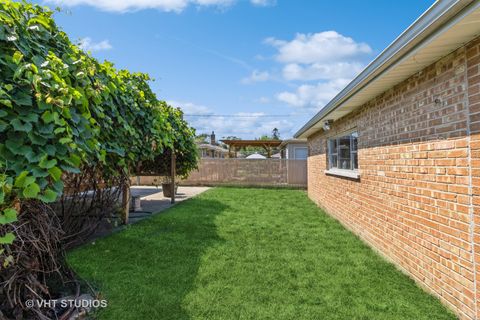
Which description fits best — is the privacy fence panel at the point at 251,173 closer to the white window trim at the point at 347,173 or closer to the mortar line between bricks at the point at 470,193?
the white window trim at the point at 347,173

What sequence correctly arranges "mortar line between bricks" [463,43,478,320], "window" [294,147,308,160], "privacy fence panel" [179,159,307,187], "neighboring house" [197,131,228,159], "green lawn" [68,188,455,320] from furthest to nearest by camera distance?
"neighboring house" [197,131,228,159] < "window" [294,147,308,160] < "privacy fence panel" [179,159,307,187] < "green lawn" [68,188,455,320] < "mortar line between bricks" [463,43,478,320]

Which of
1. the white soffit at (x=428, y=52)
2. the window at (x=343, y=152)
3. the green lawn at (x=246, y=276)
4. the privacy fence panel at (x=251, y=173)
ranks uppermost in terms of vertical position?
the white soffit at (x=428, y=52)

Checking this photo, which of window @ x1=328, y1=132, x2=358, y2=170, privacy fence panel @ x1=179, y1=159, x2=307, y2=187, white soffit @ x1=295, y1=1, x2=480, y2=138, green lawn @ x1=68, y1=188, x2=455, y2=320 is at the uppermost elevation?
white soffit @ x1=295, y1=1, x2=480, y2=138

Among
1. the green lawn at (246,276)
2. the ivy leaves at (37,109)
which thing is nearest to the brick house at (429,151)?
the green lawn at (246,276)

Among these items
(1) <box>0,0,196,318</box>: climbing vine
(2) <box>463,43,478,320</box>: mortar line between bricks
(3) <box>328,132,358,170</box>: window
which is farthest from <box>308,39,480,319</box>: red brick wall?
(1) <box>0,0,196,318</box>: climbing vine

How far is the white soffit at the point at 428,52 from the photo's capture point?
89.7 inches

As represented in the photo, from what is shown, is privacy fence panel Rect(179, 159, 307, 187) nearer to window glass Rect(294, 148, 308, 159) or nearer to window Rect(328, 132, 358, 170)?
window glass Rect(294, 148, 308, 159)

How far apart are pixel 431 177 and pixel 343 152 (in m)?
4.16

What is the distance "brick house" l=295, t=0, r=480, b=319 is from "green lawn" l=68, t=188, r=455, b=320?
371 millimetres

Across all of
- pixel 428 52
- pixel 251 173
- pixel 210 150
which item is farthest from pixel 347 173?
pixel 210 150

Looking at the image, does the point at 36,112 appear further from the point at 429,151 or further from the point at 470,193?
the point at 429,151

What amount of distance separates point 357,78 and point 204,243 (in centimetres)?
353

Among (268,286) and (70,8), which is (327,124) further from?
(70,8)

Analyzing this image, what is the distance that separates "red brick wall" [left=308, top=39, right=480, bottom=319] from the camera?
8.57 feet
